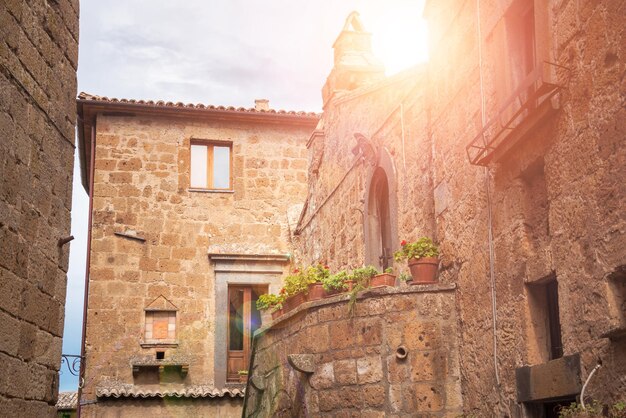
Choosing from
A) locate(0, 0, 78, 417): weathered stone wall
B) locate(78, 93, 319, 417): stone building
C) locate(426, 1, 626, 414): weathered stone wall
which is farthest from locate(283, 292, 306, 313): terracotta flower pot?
Result: locate(78, 93, 319, 417): stone building

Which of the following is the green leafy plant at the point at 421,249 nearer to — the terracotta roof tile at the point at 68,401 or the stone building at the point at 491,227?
the stone building at the point at 491,227

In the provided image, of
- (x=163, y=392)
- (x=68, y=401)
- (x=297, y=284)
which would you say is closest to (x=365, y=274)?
(x=297, y=284)

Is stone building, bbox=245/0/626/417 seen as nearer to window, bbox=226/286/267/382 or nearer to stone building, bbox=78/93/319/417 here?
stone building, bbox=78/93/319/417

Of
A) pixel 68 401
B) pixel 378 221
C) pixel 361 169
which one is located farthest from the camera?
pixel 68 401

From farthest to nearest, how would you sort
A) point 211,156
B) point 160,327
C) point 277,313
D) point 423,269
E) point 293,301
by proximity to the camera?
point 211,156 < point 160,327 < point 277,313 < point 293,301 < point 423,269

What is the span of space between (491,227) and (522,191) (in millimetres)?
555

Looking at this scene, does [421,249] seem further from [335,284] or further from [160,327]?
[160,327]

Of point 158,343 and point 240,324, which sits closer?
point 158,343

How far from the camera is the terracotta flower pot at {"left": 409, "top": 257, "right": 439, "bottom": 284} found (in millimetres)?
8914

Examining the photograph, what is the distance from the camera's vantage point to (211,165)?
17.4 metres

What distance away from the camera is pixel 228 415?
51.8 ft

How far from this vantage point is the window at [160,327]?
16.2m

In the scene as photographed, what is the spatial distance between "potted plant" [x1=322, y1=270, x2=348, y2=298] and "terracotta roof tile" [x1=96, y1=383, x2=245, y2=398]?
21.7 feet

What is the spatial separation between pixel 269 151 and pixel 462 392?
10022mm
